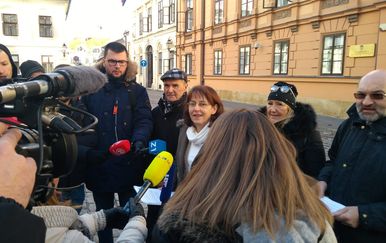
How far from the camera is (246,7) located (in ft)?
56.5

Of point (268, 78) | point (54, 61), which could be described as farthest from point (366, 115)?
point (54, 61)

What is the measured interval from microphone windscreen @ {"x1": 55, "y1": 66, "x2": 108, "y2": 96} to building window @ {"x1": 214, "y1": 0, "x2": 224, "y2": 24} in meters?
18.8

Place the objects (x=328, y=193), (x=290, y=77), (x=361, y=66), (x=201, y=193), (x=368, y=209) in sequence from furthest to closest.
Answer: (x=290, y=77) < (x=361, y=66) < (x=328, y=193) < (x=368, y=209) < (x=201, y=193)

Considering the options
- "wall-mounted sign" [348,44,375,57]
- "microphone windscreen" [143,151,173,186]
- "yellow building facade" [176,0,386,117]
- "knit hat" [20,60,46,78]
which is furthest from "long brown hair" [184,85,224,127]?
"wall-mounted sign" [348,44,375,57]

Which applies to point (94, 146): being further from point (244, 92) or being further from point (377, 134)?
point (244, 92)

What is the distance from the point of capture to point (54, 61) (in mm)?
29688

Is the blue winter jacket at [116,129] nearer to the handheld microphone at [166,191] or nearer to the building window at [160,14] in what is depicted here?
the handheld microphone at [166,191]

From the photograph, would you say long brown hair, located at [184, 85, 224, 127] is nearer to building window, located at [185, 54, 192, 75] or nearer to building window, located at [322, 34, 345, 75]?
building window, located at [322, 34, 345, 75]

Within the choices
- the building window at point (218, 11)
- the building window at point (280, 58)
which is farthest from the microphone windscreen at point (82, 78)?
the building window at point (218, 11)

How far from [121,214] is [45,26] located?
32010 millimetres

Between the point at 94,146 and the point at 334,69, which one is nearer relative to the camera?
the point at 94,146

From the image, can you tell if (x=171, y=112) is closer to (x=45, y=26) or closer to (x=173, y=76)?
(x=173, y=76)

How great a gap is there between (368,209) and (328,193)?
39 cm

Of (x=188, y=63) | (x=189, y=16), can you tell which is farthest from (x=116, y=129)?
(x=189, y=16)
